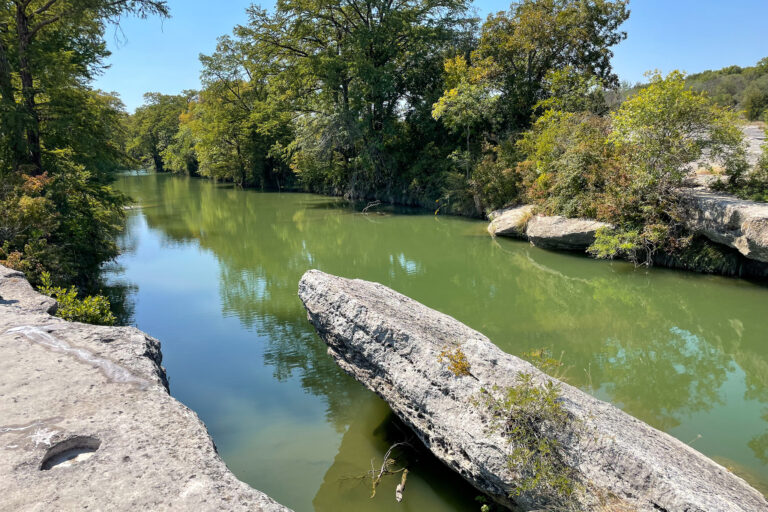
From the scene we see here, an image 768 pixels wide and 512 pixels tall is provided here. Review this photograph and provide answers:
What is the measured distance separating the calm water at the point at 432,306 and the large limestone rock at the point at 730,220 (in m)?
0.95

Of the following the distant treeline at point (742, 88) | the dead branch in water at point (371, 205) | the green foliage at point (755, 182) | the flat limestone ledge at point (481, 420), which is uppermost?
the distant treeline at point (742, 88)

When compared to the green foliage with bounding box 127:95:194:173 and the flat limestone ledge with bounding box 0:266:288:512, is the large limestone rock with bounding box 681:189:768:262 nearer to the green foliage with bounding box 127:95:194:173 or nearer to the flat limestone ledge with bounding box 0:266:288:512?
the flat limestone ledge with bounding box 0:266:288:512

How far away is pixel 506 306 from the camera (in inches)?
362

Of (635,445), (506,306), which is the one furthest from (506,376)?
(506,306)

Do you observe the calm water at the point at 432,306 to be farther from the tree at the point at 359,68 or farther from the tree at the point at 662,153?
the tree at the point at 359,68

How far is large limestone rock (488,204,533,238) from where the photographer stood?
15.3 meters

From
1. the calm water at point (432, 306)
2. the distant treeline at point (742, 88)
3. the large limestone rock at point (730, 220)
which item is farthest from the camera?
the distant treeline at point (742, 88)

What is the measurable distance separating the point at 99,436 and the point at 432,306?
6.72m

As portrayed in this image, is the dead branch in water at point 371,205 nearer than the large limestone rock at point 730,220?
No

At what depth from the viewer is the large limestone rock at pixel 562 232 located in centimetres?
1258

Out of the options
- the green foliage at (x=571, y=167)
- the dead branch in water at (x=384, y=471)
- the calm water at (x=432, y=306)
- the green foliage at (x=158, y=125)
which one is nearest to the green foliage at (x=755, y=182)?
the calm water at (x=432, y=306)

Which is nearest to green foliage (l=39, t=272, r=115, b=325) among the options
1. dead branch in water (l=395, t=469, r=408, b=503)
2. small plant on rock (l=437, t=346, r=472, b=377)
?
dead branch in water (l=395, t=469, r=408, b=503)

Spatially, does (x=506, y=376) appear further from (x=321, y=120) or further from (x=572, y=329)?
(x=321, y=120)

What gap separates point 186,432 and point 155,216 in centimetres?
2263
